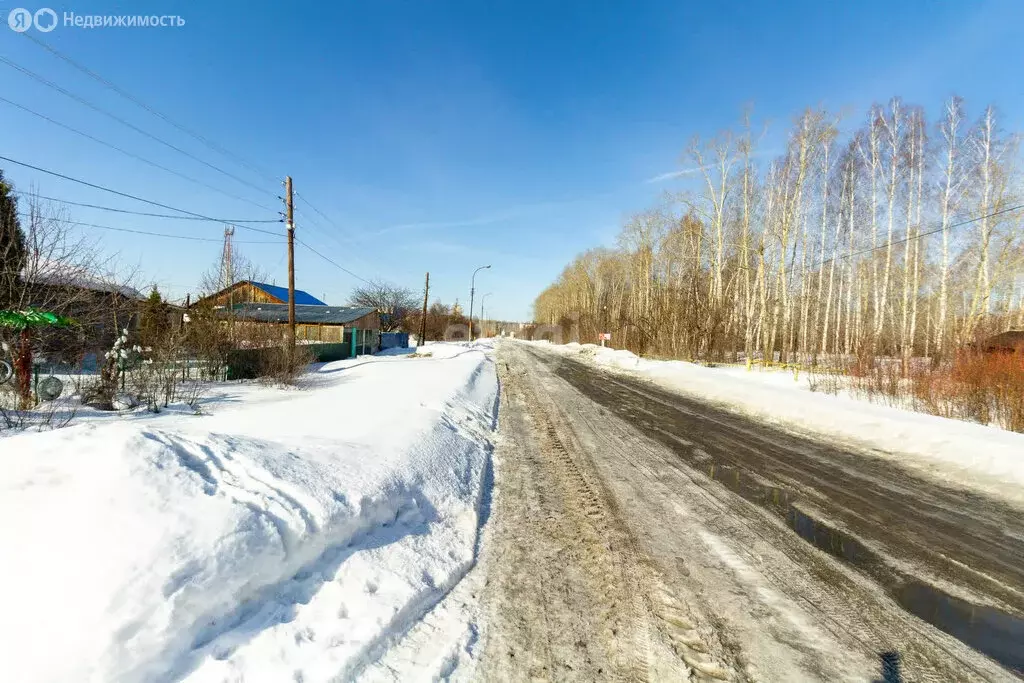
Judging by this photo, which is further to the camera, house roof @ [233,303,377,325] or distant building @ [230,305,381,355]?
house roof @ [233,303,377,325]

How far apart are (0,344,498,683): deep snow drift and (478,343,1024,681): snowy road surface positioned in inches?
22.5

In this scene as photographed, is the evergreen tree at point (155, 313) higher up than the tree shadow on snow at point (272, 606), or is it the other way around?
the evergreen tree at point (155, 313)

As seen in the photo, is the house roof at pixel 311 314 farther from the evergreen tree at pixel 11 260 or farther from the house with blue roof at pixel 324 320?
the evergreen tree at pixel 11 260

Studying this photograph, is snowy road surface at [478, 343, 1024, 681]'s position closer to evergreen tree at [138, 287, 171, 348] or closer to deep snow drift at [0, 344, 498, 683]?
deep snow drift at [0, 344, 498, 683]

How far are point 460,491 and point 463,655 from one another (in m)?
2.28

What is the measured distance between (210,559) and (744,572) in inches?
143

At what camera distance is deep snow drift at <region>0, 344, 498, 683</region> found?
1827 mm

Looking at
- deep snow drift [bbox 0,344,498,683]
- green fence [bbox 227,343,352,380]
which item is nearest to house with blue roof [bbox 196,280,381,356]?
green fence [bbox 227,343,352,380]

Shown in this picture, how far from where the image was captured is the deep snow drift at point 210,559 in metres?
1.83

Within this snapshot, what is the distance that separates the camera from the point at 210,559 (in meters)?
2.21

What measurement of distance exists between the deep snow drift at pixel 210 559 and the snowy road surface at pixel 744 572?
1.88ft

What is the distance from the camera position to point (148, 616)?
1.89 m

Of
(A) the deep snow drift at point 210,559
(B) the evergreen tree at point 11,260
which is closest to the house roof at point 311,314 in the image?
(B) the evergreen tree at point 11,260

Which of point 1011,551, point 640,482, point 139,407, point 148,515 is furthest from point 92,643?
point 139,407
